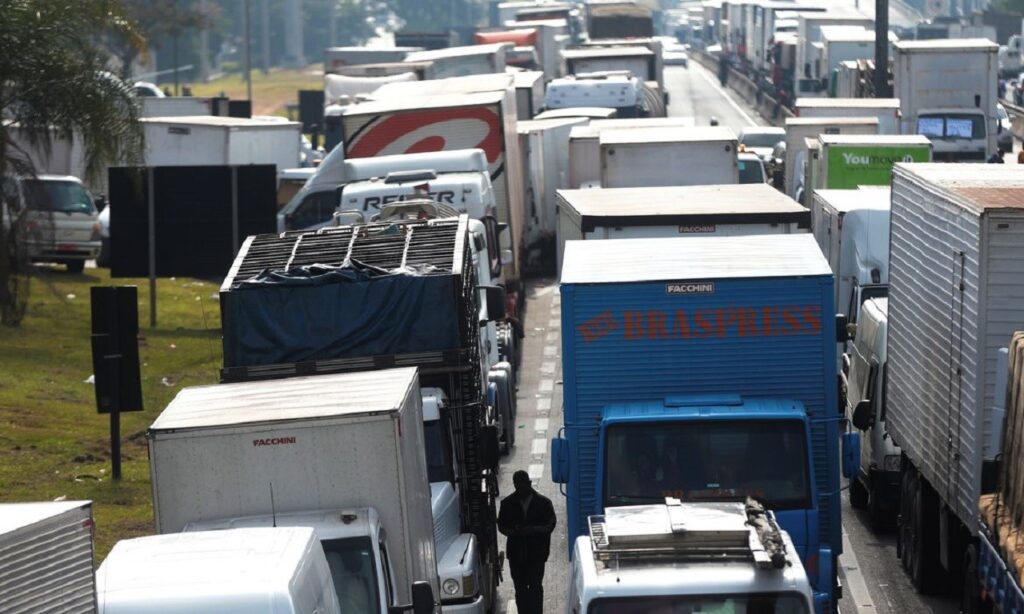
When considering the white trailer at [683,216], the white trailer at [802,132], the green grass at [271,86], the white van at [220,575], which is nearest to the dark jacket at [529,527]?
the white van at [220,575]

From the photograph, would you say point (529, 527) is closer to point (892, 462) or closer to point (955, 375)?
point (955, 375)

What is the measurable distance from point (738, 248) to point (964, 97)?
32.3 metres

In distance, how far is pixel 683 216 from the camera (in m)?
19.2

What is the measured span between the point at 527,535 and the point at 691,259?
2332 mm

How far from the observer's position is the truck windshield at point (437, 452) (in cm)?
1375

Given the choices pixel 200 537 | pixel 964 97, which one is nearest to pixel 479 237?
pixel 200 537

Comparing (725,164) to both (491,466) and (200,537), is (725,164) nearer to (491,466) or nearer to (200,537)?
(491,466)

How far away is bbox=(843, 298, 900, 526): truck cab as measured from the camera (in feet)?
55.9

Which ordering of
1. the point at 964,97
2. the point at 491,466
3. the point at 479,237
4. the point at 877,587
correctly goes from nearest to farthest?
the point at 491,466, the point at 877,587, the point at 479,237, the point at 964,97

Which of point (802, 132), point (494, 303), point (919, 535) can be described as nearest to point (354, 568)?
point (919, 535)

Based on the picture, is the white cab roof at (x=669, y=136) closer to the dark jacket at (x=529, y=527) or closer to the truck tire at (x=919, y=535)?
the truck tire at (x=919, y=535)

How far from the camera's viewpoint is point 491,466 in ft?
46.5

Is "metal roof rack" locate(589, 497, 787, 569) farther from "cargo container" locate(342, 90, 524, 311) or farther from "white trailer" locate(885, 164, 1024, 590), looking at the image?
"cargo container" locate(342, 90, 524, 311)

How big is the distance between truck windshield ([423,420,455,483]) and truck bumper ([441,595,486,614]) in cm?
142
